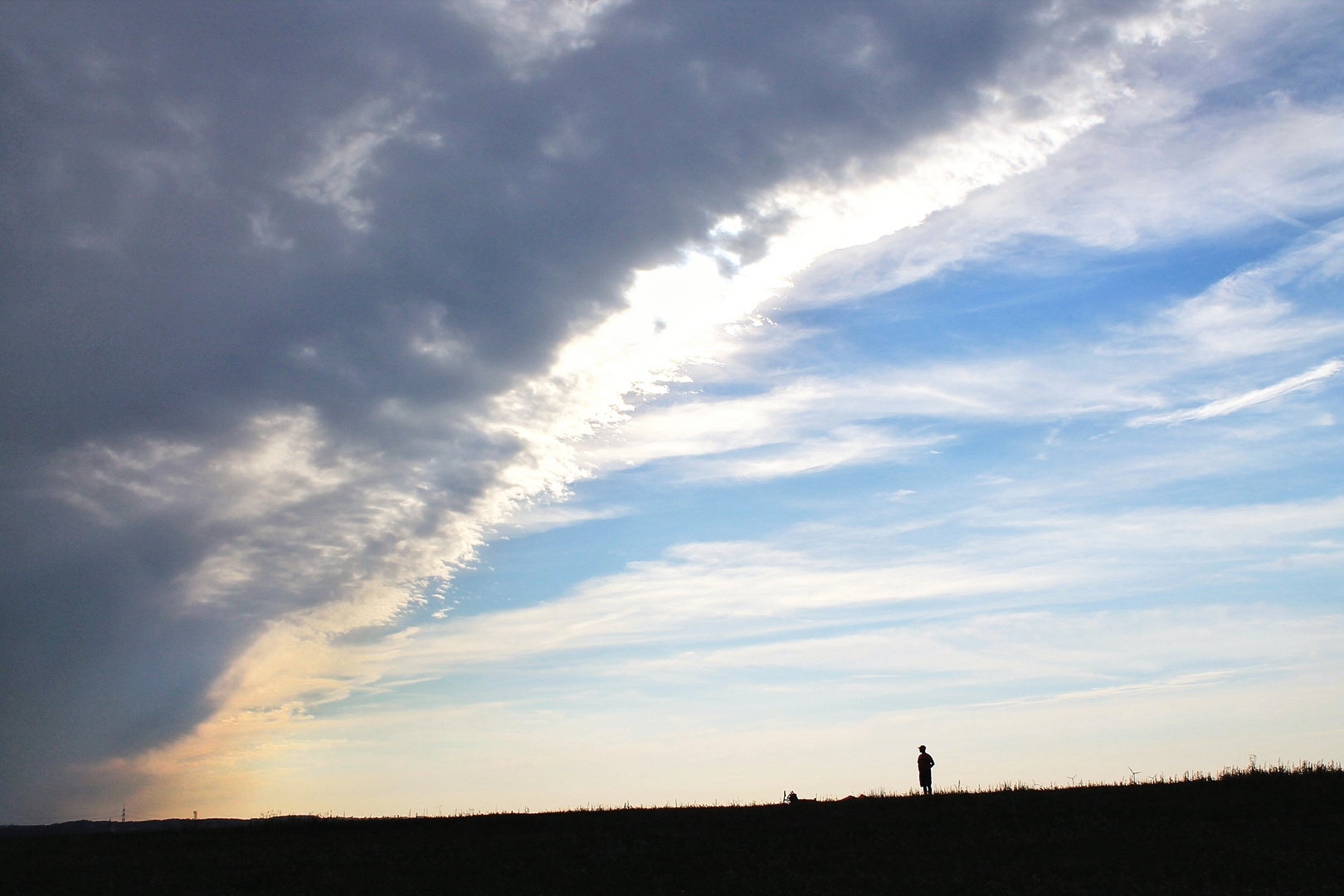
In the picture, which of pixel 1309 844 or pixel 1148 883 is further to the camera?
pixel 1309 844

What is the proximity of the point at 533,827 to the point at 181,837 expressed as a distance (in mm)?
13394

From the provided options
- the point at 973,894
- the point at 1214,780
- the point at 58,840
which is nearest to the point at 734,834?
the point at 973,894

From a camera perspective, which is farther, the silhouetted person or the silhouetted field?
the silhouetted person

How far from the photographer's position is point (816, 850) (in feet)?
89.9

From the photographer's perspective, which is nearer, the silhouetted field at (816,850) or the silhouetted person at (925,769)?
the silhouetted field at (816,850)

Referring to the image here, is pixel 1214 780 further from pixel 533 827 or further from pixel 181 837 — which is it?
pixel 181 837

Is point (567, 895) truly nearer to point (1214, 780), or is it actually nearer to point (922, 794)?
point (922, 794)

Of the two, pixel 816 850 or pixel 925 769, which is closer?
pixel 816 850

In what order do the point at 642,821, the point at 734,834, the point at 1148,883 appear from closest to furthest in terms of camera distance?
the point at 1148,883, the point at 734,834, the point at 642,821

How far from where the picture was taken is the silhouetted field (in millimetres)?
23781

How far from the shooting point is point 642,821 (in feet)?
107

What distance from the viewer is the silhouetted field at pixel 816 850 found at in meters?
23.8

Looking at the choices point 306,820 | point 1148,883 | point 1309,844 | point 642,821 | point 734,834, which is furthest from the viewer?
point 306,820

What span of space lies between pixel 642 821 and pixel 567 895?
7.75m
